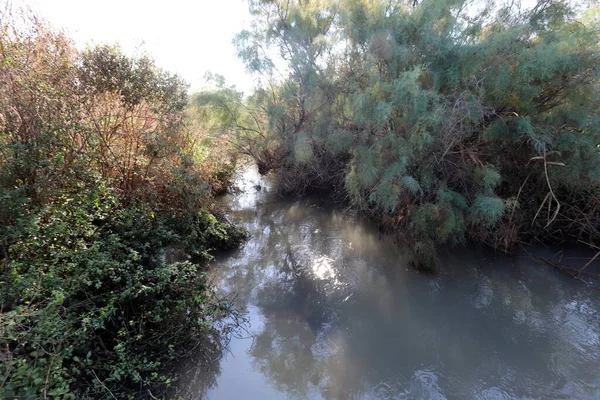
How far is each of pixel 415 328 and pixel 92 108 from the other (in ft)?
17.7

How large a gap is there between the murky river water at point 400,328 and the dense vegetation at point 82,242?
771mm

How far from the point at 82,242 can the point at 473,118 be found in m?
5.50

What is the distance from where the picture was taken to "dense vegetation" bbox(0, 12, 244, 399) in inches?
92.6

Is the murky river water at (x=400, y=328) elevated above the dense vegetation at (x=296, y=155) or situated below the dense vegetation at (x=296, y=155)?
below

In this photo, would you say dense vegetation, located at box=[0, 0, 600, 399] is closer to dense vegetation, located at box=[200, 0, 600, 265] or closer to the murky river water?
dense vegetation, located at box=[200, 0, 600, 265]

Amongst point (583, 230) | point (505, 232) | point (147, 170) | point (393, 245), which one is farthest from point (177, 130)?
point (583, 230)

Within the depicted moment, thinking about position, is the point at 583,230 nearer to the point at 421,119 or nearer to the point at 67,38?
the point at 421,119

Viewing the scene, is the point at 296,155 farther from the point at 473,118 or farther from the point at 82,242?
the point at 82,242

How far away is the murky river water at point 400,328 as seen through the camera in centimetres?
317

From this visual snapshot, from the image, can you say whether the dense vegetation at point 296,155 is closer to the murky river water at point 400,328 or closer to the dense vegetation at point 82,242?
the dense vegetation at point 82,242

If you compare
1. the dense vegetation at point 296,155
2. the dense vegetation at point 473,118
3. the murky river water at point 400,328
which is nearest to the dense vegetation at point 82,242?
the dense vegetation at point 296,155

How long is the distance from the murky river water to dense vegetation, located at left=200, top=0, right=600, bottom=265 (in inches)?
29.9

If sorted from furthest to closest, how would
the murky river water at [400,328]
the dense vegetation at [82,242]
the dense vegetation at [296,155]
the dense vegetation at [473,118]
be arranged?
the dense vegetation at [473,118], the murky river water at [400,328], the dense vegetation at [296,155], the dense vegetation at [82,242]

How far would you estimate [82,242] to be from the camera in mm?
3268
